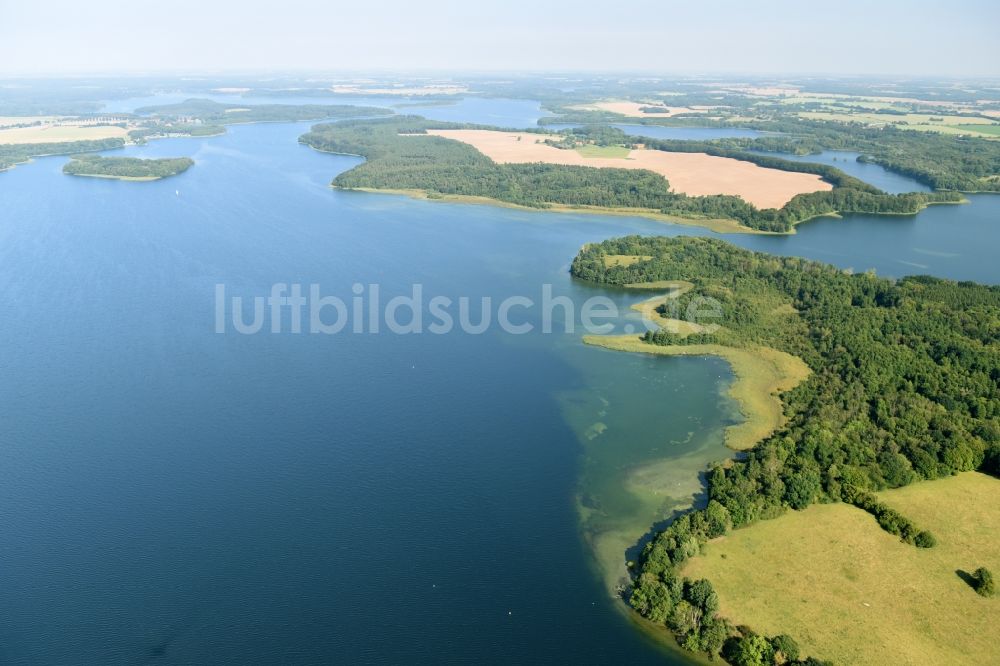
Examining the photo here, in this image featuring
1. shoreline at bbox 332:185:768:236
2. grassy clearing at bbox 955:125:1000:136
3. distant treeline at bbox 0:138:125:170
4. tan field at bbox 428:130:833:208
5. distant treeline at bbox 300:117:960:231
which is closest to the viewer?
shoreline at bbox 332:185:768:236

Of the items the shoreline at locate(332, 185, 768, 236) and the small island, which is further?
the small island

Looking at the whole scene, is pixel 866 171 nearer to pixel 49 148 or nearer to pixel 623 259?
pixel 623 259

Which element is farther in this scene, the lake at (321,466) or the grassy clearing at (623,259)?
the grassy clearing at (623,259)

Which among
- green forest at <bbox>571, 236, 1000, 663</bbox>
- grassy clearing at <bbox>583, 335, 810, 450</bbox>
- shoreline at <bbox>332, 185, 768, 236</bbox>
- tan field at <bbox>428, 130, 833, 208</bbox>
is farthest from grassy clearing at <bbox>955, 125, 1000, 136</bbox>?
grassy clearing at <bbox>583, 335, 810, 450</bbox>

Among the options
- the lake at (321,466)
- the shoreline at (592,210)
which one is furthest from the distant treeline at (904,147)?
the lake at (321,466)

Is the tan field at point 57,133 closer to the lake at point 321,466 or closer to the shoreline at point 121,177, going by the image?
the shoreline at point 121,177

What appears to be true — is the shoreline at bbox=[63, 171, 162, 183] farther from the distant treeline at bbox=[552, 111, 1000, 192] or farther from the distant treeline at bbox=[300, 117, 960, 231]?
the distant treeline at bbox=[552, 111, 1000, 192]
